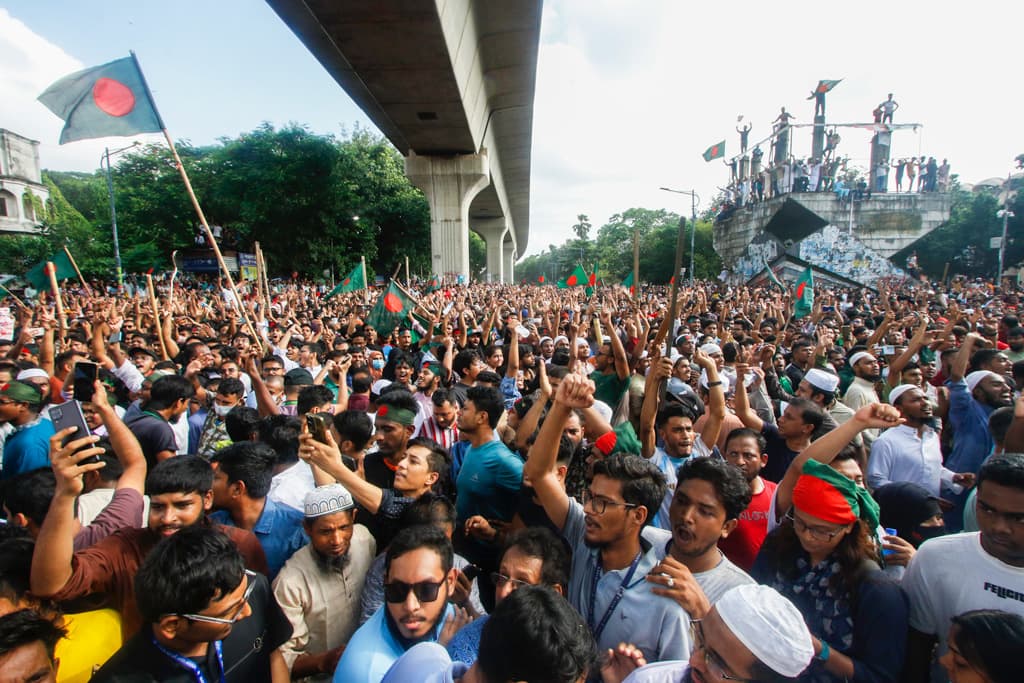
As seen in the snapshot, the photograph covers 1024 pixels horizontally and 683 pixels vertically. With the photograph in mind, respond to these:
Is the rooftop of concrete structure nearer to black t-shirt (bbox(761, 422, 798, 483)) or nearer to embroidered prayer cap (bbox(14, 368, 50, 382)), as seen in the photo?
embroidered prayer cap (bbox(14, 368, 50, 382))

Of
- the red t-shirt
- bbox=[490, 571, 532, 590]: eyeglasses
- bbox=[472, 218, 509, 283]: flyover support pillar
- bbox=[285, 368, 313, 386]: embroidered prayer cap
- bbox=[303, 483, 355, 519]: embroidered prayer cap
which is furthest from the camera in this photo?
bbox=[472, 218, 509, 283]: flyover support pillar

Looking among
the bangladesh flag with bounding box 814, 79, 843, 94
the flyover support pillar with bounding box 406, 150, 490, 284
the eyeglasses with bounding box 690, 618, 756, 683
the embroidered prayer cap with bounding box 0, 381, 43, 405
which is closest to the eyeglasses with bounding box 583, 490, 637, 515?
the eyeglasses with bounding box 690, 618, 756, 683

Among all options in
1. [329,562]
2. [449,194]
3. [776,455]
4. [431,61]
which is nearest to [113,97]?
[329,562]

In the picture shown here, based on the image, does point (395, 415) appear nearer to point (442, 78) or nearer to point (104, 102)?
point (104, 102)

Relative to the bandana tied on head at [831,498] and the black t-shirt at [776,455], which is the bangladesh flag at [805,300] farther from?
the bandana tied on head at [831,498]

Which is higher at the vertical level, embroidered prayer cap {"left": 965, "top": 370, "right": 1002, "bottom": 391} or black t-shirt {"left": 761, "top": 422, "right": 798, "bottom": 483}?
embroidered prayer cap {"left": 965, "top": 370, "right": 1002, "bottom": 391}

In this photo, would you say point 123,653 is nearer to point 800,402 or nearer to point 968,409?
point 800,402

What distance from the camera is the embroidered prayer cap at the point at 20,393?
130 inches

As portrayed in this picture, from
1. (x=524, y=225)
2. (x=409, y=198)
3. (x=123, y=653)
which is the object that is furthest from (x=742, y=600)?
(x=524, y=225)

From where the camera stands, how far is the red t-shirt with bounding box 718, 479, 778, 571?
2.48m

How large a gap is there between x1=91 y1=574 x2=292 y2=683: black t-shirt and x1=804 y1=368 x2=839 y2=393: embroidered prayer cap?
12.7 feet

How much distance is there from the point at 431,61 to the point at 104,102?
9.39 metres

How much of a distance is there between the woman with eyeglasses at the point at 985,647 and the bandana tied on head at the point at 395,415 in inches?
103

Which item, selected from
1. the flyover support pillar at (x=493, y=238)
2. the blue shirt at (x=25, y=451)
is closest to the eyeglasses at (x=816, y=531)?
the blue shirt at (x=25, y=451)
